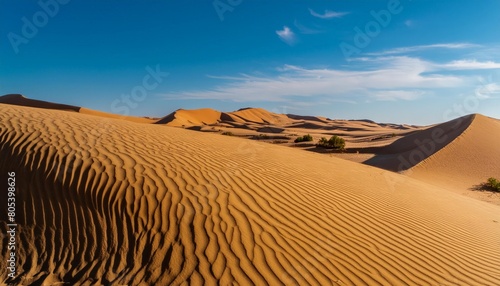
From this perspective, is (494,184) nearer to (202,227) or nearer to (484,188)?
(484,188)

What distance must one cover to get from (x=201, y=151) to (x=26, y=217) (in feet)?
12.2

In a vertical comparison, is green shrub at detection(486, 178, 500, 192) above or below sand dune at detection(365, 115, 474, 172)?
below

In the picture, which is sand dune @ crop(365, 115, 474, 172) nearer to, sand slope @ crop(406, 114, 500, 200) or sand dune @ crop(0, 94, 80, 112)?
sand slope @ crop(406, 114, 500, 200)

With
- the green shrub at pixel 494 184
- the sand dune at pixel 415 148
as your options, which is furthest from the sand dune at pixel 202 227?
the sand dune at pixel 415 148

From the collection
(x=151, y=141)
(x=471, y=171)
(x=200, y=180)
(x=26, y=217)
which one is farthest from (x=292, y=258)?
(x=471, y=171)

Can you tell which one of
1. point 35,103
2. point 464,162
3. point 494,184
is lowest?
point 494,184

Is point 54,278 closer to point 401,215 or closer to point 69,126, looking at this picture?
point 69,126

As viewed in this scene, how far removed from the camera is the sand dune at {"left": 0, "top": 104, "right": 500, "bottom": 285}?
354cm

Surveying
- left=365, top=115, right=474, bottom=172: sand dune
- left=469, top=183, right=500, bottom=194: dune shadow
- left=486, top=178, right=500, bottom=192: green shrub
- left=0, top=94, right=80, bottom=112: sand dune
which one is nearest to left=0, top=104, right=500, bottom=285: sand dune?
left=469, top=183, right=500, bottom=194: dune shadow

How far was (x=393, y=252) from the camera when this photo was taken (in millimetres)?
4281

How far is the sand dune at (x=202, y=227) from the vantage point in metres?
3.54

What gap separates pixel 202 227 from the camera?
13.0ft

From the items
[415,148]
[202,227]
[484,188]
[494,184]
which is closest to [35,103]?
[415,148]

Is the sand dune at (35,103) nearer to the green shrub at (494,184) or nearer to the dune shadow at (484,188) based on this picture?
the dune shadow at (484,188)
